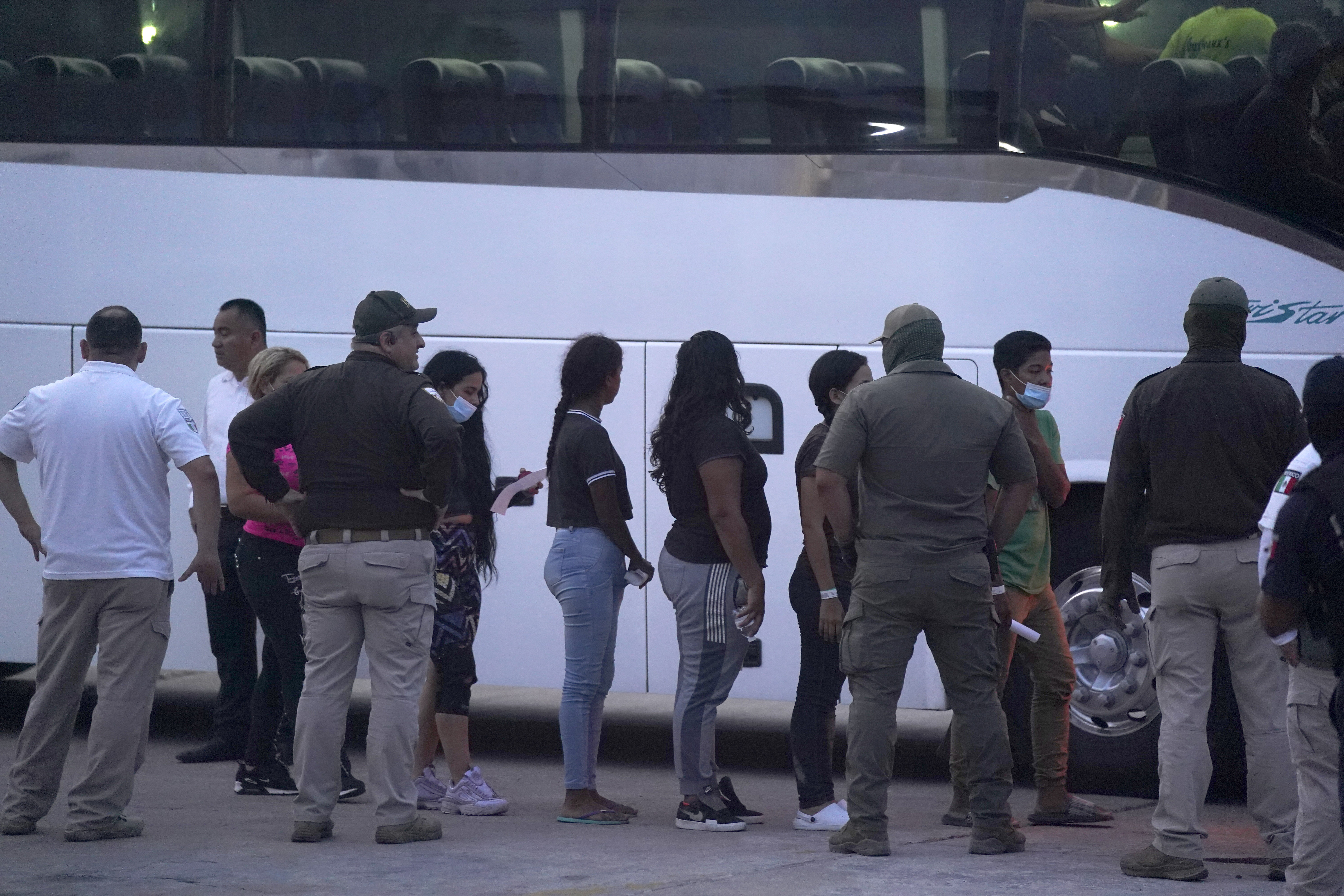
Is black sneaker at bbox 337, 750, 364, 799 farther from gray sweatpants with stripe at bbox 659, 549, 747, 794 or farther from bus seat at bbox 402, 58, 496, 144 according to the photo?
bus seat at bbox 402, 58, 496, 144

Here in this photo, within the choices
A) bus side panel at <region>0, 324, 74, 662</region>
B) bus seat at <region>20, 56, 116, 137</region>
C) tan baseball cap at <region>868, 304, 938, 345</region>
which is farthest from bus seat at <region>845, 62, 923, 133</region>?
bus side panel at <region>0, 324, 74, 662</region>

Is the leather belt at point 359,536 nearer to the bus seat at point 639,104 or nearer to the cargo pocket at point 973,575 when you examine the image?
the cargo pocket at point 973,575

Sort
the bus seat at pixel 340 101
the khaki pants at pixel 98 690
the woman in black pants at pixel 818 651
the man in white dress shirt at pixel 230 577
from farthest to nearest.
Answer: the bus seat at pixel 340 101, the man in white dress shirt at pixel 230 577, the woman in black pants at pixel 818 651, the khaki pants at pixel 98 690

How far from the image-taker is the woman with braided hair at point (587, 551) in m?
6.02

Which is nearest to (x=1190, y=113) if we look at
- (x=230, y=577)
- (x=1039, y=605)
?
(x=1039, y=605)

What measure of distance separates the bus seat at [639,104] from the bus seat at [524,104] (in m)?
0.28

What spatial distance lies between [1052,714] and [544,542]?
265 cm

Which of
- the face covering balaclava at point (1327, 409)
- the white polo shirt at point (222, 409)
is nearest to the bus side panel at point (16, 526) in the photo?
the white polo shirt at point (222, 409)

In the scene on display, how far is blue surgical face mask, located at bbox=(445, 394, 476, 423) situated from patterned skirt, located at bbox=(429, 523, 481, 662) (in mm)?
423

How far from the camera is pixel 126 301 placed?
26.0 ft

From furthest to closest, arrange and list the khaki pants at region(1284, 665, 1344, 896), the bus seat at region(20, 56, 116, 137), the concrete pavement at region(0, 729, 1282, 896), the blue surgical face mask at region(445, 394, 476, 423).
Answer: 1. the bus seat at region(20, 56, 116, 137)
2. the blue surgical face mask at region(445, 394, 476, 423)
3. the concrete pavement at region(0, 729, 1282, 896)
4. the khaki pants at region(1284, 665, 1344, 896)

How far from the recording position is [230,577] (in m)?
7.26

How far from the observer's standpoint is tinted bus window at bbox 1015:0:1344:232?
6.67 metres

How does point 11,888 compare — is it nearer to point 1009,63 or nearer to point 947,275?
point 947,275
